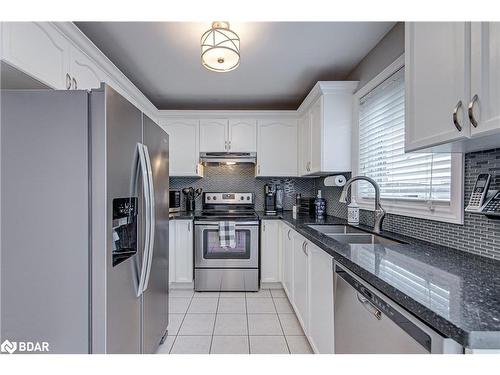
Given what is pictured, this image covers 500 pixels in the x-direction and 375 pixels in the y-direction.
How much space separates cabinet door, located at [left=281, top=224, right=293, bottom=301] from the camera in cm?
259

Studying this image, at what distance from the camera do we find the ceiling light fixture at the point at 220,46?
5.58 feet

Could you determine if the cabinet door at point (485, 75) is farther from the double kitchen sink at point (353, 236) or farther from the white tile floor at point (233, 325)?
the white tile floor at point (233, 325)

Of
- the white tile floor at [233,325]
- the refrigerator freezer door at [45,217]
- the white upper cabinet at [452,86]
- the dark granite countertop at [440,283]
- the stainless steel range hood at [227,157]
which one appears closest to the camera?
the dark granite countertop at [440,283]

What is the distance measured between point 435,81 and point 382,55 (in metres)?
1.18

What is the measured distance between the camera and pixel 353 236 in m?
1.98

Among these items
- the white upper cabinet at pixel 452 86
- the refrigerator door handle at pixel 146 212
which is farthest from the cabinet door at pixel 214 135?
the white upper cabinet at pixel 452 86

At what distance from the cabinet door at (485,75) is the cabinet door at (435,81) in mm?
33

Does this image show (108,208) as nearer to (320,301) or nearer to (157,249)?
(157,249)

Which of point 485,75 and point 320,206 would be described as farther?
point 320,206

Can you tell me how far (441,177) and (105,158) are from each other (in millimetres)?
1709

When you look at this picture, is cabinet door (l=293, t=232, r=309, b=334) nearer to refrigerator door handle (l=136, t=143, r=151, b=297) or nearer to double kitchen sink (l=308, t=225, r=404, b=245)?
double kitchen sink (l=308, t=225, r=404, b=245)

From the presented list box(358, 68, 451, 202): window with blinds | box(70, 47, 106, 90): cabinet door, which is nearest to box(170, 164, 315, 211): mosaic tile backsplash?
box(358, 68, 451, 202): window with blinds

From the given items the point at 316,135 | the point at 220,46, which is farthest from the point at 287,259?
the point at 220,46

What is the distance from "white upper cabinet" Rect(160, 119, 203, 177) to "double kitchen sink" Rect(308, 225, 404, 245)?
5.90ft
